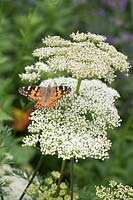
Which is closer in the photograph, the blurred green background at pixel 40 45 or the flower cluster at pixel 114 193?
the flower cluster at pixel 114 193

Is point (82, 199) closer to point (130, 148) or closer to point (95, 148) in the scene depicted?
point (95, 148)

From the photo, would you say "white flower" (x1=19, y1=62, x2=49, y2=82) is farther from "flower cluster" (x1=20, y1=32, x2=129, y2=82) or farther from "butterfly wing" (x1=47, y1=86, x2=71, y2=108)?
"butterfly wing" (x1=47, y1=86, x2=71, y2=108)

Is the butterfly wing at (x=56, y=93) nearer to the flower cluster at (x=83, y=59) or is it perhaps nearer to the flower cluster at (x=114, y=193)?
the flower cluster at (x=83, y=59)

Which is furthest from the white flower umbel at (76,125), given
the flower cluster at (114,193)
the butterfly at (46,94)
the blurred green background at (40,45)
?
the blurred green background at (40,45)

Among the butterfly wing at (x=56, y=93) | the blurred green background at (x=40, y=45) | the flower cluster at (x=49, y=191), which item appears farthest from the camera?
the blurred green background at (x=40, y=45)

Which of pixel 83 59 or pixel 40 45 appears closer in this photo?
pixel 83 59

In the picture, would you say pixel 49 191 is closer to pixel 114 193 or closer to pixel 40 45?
pixel 114 193

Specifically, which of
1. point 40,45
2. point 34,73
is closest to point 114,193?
point 34,73

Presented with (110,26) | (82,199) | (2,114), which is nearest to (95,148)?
(82,199)
